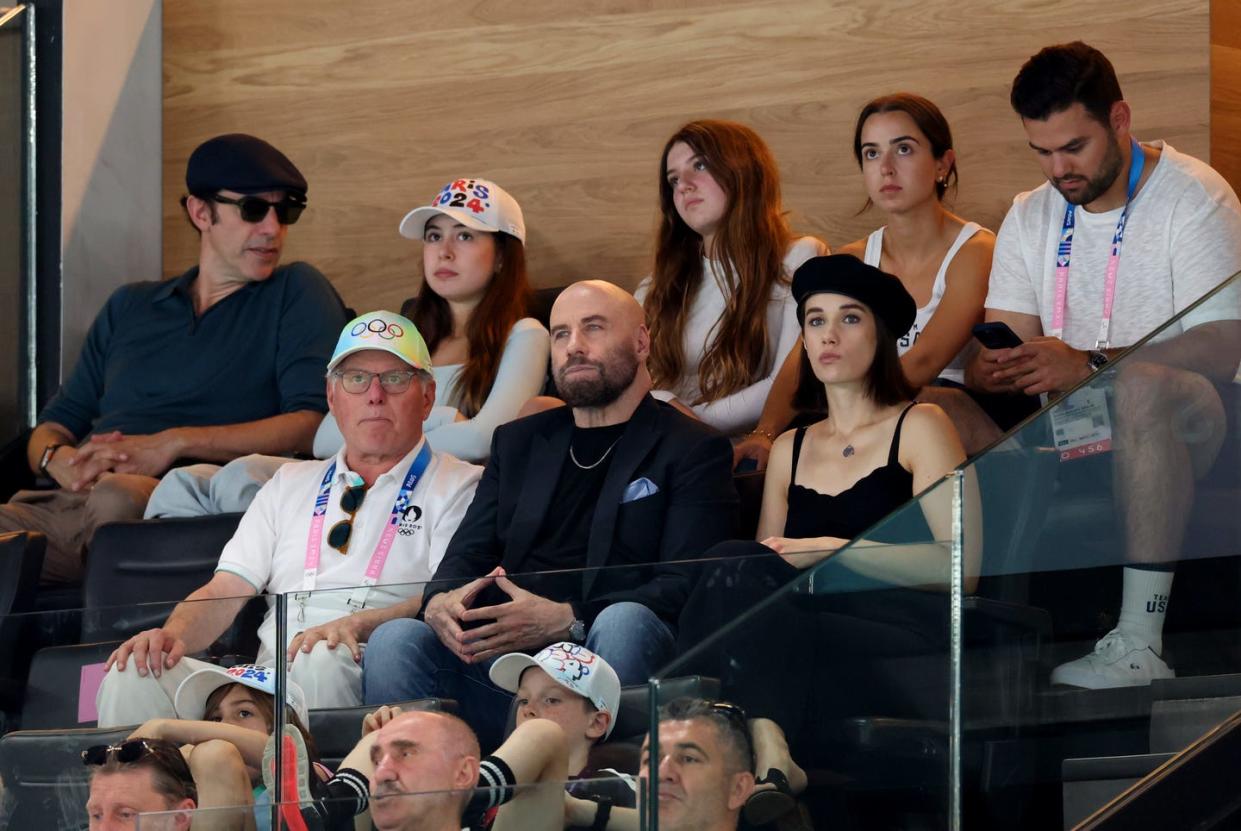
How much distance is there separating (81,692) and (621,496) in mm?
1034

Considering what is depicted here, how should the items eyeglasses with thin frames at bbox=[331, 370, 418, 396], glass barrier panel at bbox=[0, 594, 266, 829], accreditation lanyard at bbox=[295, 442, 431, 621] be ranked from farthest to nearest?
eyeglasses with thin frames at bbox=[331, 370, 418, 396] < accreditation lanyard at bbox=[295, 442, 431, 621] < glass barrier panel at bbox=[0, 594, 266, 829]

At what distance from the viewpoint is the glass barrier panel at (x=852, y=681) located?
257 cm

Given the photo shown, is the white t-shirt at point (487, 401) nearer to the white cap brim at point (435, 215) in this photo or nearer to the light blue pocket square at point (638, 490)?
the white cap brim at point (435, 215)

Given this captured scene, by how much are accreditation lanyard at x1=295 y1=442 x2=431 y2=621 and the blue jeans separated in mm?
687

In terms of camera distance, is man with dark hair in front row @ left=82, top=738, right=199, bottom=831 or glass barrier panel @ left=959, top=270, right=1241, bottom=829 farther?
man with dark hair in front row @ left=82, top=738, right=199, bottom=831

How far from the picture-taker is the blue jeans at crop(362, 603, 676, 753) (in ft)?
9.10

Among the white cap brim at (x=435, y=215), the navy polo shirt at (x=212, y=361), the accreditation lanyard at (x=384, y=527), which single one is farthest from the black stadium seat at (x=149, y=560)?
the white cap brim at (x=435, y=215)

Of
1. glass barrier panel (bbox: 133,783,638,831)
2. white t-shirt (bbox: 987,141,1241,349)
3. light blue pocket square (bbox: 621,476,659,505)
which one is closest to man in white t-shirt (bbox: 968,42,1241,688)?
white t-shirt (bbox: 987,141,1241,349)

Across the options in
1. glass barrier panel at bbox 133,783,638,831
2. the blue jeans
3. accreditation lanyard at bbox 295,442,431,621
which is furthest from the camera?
accreditation lanyard at bbox 295,442,431,621

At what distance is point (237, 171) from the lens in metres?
4.84

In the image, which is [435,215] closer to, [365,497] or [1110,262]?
[365,497]

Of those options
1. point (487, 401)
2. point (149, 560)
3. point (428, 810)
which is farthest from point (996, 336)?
point (149, 560)

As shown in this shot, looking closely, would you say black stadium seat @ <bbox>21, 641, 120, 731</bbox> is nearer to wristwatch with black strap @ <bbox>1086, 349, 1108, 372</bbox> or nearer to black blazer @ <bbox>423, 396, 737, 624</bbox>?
→ black blazer @ <bbox>423, 396, 737, 624</bbox>

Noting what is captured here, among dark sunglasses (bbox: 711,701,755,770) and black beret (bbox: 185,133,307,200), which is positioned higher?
black beret (bbox: 185,133,307,200)
